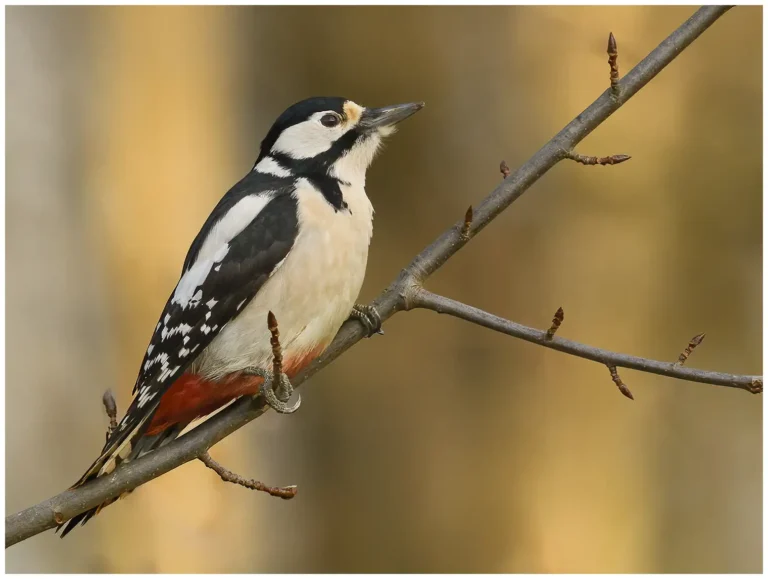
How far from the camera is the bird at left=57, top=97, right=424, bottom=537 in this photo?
200 centimetres

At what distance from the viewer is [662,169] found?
3311 millimetres

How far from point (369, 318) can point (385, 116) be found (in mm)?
517

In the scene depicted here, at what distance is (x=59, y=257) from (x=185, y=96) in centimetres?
81

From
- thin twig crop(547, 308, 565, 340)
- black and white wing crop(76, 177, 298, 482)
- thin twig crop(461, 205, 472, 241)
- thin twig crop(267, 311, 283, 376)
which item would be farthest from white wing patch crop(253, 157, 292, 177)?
thin twig crop(547, 308, 565, 340)

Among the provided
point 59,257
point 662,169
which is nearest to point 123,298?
point 59,257

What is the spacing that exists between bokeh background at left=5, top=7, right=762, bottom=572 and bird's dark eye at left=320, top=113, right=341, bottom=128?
3.86ft

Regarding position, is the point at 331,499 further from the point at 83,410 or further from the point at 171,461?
the point at 171,461

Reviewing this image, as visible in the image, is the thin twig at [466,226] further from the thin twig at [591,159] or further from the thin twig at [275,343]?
the thin twig at [275,343]

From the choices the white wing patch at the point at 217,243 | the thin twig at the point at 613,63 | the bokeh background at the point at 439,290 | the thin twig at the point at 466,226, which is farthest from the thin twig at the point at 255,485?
the bokeh background at the point at 439,290

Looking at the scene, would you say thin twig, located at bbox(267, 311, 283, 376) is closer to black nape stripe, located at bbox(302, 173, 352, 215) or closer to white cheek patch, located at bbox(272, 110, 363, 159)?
black nape stripe, located at bbox(302, 173, 352, 215)

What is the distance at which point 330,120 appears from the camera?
2.21 meters

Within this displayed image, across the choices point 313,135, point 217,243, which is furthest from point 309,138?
point 217,243

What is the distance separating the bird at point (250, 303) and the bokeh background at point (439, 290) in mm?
1255

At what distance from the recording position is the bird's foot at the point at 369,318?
2.05m
